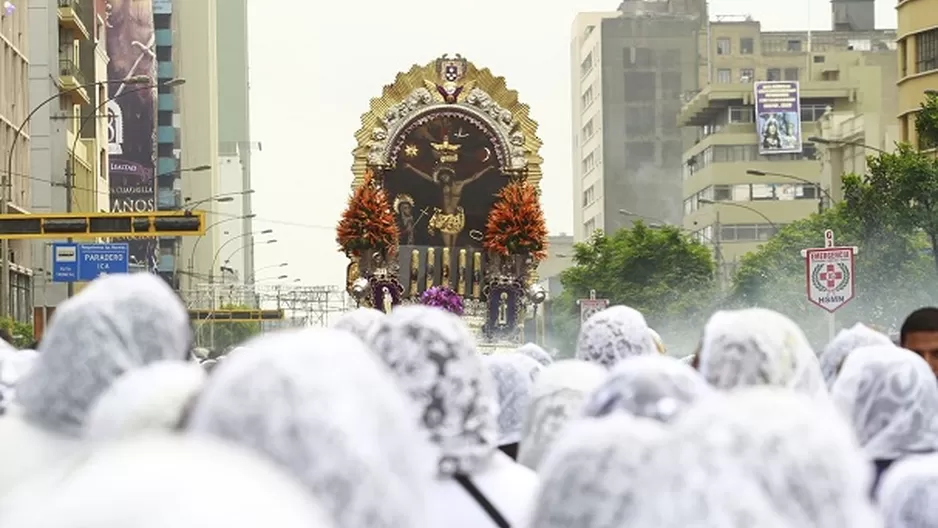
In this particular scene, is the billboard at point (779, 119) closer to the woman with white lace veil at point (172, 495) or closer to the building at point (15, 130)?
the building at point (15, 130)

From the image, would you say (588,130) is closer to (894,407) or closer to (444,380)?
(894,407)

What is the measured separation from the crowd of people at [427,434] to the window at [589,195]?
134m

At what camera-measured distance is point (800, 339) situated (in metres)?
5.55

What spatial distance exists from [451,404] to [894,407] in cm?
125

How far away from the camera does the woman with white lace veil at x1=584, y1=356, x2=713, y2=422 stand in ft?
14.1

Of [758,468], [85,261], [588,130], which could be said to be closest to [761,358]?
[758,468]

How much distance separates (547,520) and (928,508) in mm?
1937

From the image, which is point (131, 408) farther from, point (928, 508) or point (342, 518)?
point (928, 508)

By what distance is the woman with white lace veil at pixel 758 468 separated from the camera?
296cm

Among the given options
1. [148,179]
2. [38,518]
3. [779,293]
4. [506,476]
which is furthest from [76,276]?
[148,179]

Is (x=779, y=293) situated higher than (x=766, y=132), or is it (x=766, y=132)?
(x=766, y=132)

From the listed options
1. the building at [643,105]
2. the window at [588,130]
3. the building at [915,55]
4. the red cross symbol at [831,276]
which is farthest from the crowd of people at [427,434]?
the window at [588,130]

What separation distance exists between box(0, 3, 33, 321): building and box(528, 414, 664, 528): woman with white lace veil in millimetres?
58690

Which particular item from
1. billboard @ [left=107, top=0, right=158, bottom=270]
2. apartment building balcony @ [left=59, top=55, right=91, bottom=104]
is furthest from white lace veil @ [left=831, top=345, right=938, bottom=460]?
billboard @ [left=107, top=0, right=158, bottom=270]
